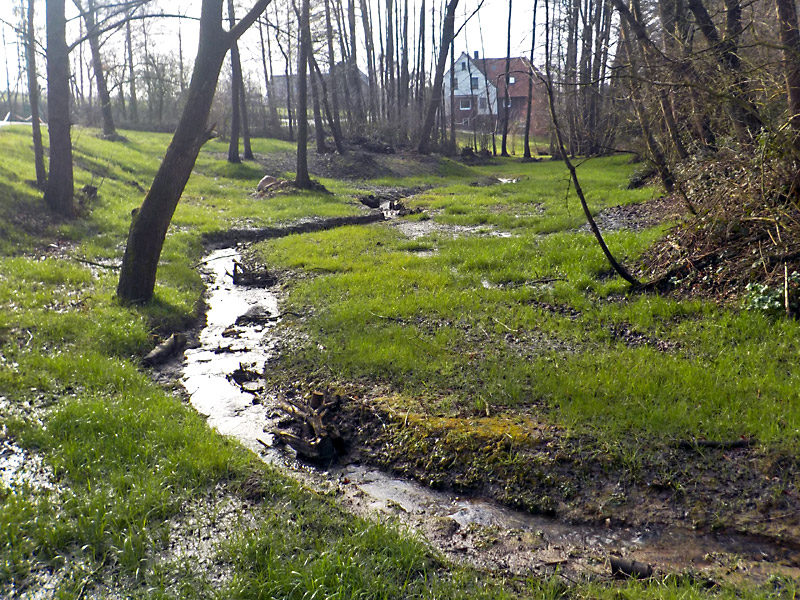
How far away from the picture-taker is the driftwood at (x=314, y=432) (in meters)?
5.13

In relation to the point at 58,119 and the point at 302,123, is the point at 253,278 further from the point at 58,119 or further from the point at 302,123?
the point at 302,123

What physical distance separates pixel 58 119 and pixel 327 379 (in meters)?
10.2

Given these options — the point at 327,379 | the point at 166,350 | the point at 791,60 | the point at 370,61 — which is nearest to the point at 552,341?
the point at 327,379

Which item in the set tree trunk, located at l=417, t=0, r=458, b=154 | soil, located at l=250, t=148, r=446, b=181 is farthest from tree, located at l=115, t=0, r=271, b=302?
tree trunk, located at l=417, t=0, r=458, b=154

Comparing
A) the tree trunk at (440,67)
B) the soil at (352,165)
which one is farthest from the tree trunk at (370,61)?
the soil at (352,165)

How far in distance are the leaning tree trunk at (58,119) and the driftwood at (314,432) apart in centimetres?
969

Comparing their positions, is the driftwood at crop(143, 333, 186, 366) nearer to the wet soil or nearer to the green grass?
the green grass

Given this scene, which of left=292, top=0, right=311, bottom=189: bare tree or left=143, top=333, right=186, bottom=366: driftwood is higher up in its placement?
left=292, top=0, right=311, bottom=189: bare tree

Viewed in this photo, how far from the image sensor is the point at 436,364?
20.8 ft

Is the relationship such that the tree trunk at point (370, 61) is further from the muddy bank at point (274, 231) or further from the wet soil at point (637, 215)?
the wet soil at point (637, 215)

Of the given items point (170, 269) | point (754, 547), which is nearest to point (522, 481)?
point (754, 547)

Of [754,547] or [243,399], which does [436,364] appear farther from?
[754,547]

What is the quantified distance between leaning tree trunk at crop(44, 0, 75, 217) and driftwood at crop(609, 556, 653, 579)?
12834mm

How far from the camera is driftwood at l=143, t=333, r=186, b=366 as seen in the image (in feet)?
23.1
